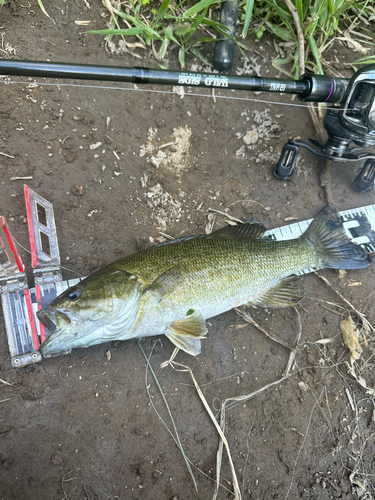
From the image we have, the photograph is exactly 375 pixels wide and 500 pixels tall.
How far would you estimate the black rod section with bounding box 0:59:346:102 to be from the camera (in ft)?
6.23

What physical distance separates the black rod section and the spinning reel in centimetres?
14

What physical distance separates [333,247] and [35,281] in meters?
2.62

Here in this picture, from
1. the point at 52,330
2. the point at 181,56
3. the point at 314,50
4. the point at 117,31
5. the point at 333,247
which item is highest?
the point at 314,50

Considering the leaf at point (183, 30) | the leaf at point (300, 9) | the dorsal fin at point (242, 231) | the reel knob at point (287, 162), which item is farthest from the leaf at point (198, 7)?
the dorsal fin at point (242, 231)

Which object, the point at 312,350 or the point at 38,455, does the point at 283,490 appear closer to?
the point at 312,350

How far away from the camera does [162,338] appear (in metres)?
2.84

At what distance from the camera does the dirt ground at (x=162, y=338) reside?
2.61 meters

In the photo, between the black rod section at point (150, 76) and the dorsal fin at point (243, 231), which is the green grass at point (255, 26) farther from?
the dorsal fin at point (243, 231)

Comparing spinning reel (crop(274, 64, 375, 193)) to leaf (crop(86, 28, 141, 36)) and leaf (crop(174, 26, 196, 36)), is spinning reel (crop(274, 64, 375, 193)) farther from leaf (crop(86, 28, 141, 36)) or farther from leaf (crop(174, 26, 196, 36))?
leaf (crop(86, 28, 141, 36))

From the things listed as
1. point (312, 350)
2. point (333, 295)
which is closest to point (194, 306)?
point (312, 350)

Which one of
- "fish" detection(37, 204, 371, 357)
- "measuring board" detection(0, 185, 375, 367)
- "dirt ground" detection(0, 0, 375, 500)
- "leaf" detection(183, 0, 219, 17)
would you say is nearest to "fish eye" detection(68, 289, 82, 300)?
"fish" detection(37, 204, 371, 357)

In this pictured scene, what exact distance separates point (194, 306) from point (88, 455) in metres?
1.48

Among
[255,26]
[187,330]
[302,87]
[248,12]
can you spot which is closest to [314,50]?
[255,26]

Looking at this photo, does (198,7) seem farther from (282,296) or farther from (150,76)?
(282,296)
